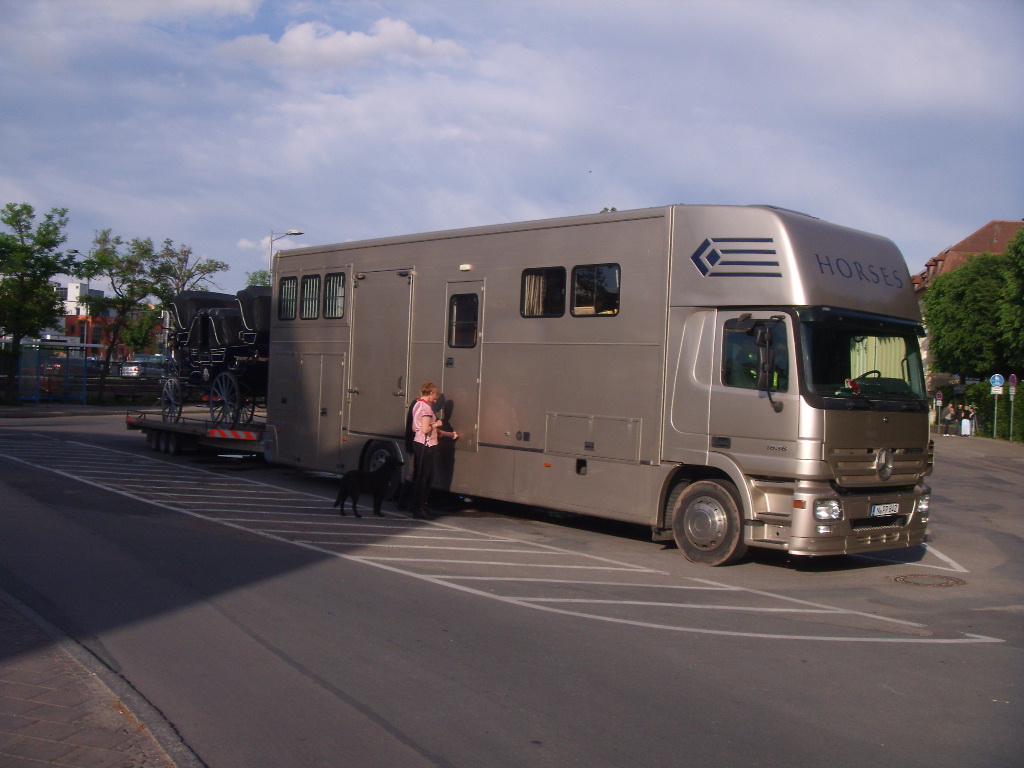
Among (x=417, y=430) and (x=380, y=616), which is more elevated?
(x=417, y=430)

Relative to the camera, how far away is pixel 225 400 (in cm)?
1847

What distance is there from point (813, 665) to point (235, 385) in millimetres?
14077

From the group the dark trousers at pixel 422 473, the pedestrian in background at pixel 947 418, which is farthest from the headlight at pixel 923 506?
the pedestrian in background at pixel 947 418

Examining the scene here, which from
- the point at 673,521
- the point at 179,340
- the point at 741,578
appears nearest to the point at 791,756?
the point at 741,578

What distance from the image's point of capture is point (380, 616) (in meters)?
7.15

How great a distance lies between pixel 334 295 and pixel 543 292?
14.8 ft

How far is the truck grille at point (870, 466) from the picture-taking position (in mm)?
8953

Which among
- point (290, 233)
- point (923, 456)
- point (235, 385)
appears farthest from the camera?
point (290, 233)

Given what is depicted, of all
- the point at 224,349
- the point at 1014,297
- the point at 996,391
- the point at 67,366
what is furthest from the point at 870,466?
the point at 67,366

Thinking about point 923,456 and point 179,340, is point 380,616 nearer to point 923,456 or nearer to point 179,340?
point 923,456

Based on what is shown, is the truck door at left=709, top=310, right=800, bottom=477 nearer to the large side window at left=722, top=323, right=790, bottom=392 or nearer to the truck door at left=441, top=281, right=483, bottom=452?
the large side window at left=722, top=323, right=790, bottom=392

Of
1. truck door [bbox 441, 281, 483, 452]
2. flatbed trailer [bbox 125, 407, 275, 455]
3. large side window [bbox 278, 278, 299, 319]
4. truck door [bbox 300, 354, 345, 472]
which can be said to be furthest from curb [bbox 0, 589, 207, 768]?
flatbed trailer [bbox 125, 407, 275, 455]

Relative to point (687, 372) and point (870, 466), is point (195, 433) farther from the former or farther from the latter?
point (870, 466)

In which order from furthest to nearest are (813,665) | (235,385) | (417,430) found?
1. (235,385)
2. (417,430)
3. (813,665)
